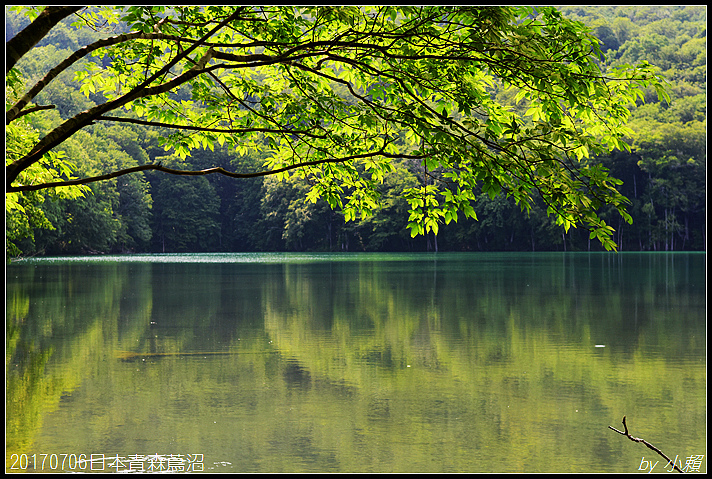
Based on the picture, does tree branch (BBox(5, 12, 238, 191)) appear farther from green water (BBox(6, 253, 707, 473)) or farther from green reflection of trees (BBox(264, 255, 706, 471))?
green reflection of trees (BBox(264, 255, 706, 471))

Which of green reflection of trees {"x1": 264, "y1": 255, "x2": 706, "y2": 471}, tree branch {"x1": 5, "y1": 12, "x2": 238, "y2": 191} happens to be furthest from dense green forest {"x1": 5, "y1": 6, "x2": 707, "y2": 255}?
tree branch {"x1": 5, "y1": 12, "x2": 238, "y2": 191}

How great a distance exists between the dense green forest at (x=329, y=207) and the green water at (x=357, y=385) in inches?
1541

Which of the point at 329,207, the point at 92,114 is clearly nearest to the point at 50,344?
the point at 92,114

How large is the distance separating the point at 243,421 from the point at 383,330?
20.7ft

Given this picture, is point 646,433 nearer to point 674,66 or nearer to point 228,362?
point 228,362

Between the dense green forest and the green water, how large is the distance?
39.1m


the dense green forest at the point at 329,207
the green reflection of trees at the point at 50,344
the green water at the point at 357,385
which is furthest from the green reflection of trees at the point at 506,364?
the dense green forest at the point at 329,207

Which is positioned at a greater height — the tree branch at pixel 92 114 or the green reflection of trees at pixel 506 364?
the tree branch at pixel 92 114

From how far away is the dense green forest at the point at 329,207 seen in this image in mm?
64938

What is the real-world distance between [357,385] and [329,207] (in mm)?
72791

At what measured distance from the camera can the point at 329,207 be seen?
8088 centimetres

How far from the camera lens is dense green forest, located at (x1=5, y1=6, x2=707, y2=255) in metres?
64.9

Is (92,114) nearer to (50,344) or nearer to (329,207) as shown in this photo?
(50,344)

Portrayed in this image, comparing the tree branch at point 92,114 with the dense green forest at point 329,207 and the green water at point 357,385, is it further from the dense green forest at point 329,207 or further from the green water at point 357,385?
the dense green forest at point 329,207
